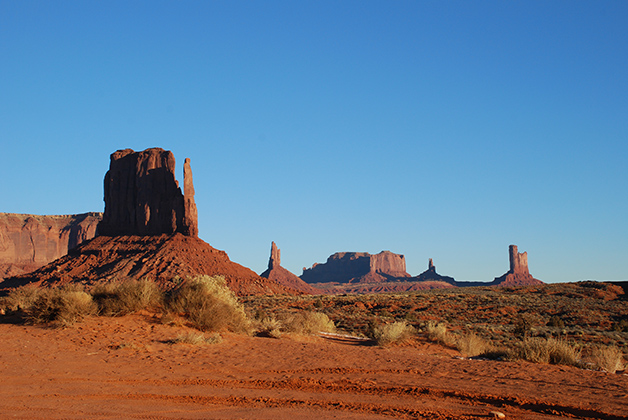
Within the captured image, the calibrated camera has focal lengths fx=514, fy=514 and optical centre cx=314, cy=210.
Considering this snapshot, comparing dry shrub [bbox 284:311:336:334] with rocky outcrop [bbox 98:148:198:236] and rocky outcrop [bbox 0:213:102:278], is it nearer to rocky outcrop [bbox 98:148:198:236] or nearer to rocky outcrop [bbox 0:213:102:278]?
rocky outcrop [bbox 98:148:198:236]

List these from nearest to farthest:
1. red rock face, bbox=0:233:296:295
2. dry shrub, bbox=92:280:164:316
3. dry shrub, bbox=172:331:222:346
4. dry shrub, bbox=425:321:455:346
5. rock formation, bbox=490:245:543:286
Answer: dry shrub, bbox=172:331:222:346
dry shrub, bbox=92:280:164:316
dry shrub, bbox=425:321:455:346
red rock face, bbox=0:233:296:295
rock formation, bbox=490:245:543:286

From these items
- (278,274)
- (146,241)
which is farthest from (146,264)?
(278,274)

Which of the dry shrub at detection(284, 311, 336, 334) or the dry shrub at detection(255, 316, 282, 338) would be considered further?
the dry shrub at detection(284, 311, 336, 334)

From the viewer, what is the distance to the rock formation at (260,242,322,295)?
136m

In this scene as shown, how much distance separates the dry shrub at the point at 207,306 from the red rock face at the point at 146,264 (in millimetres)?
39993

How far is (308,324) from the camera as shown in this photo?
2066 centimetres

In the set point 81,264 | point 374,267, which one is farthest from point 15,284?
point 374,267

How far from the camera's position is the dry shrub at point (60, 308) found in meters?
15.8

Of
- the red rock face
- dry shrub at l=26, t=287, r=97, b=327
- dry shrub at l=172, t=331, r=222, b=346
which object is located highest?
the red rock face

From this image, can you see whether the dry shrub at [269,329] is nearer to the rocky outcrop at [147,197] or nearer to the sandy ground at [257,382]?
the sandy ground at [257,382]

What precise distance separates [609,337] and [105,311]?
2256 centimetres

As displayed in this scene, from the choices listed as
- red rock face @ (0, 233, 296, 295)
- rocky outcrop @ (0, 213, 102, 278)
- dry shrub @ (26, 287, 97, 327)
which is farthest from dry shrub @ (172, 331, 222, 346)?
rocky outcrop @ (0, 213, 102, 278)

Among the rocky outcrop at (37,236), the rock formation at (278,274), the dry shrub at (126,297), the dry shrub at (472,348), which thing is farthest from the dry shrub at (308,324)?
the rocky outcrop at (37,236)

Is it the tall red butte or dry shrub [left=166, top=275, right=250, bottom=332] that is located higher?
the tall red butte
